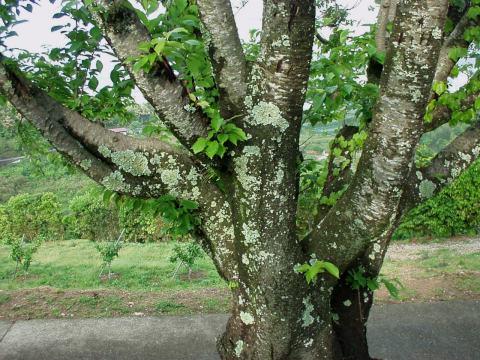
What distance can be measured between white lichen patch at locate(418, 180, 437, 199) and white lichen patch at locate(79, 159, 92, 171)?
200 cm

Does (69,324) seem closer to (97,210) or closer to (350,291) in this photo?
(350,291)

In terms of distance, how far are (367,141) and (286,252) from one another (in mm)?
741

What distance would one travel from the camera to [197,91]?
3.08 meters

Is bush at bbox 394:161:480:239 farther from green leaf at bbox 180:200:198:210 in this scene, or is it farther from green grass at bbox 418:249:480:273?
green leaf at bbox 180:200:198:210

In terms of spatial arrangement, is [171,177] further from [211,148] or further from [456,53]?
[456,53]

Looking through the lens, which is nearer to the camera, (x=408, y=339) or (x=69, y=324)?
(x=408, y=339)

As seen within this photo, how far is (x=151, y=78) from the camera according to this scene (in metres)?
2.46

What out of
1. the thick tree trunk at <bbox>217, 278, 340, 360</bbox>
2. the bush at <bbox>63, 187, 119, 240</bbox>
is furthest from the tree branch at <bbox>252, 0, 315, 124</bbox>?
the bush at <bbox>63, 187, 119, 240</bbox>

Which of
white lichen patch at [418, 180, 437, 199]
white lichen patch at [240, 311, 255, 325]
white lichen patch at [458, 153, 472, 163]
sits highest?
white lichen patch at [458, 153, 472, 163]

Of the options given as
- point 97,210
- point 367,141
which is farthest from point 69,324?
point 97,210

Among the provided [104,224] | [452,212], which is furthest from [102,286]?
[452,212]

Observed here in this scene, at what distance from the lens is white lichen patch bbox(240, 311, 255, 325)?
2777mm

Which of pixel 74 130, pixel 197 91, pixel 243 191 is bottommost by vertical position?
pixel 243 191

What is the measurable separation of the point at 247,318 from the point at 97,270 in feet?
21.1
